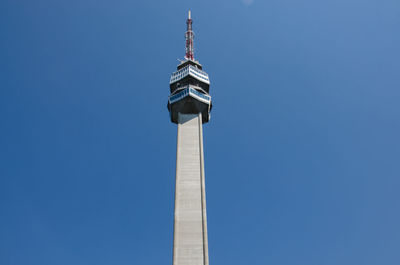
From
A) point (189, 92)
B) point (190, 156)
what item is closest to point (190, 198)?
point (190, 156)

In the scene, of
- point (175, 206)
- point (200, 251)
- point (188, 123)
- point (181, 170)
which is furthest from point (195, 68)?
point (200, 251)

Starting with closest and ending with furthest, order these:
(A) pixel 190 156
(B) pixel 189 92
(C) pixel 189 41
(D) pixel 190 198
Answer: (D) pixel 190 198, (A) pixel 190 156, (B) pixel 189 92, (C) pixel 189 41

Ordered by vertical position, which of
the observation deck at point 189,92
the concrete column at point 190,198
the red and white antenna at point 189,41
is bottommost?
the concrete column at point 190,198

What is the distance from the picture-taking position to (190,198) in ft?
161

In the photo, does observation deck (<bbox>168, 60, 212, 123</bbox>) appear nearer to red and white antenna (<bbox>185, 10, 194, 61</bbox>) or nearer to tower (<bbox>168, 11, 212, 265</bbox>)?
tower (<bbox>168, 11, 212, 265</bbox>)

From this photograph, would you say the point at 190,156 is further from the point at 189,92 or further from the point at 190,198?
the point at 189,92

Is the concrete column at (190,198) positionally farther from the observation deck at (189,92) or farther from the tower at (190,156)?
the observation deck at (189,92)

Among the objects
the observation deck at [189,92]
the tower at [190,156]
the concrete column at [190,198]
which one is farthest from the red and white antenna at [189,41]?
the concrete column at [190,198]

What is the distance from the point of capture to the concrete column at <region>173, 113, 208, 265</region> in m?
44.4

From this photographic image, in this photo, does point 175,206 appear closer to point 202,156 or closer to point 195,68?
point 202,156

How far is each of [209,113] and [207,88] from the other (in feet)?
18.7

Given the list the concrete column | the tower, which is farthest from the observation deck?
the concrete column

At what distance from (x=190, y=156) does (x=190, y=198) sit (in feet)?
24.3

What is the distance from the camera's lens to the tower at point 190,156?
44938 mm
